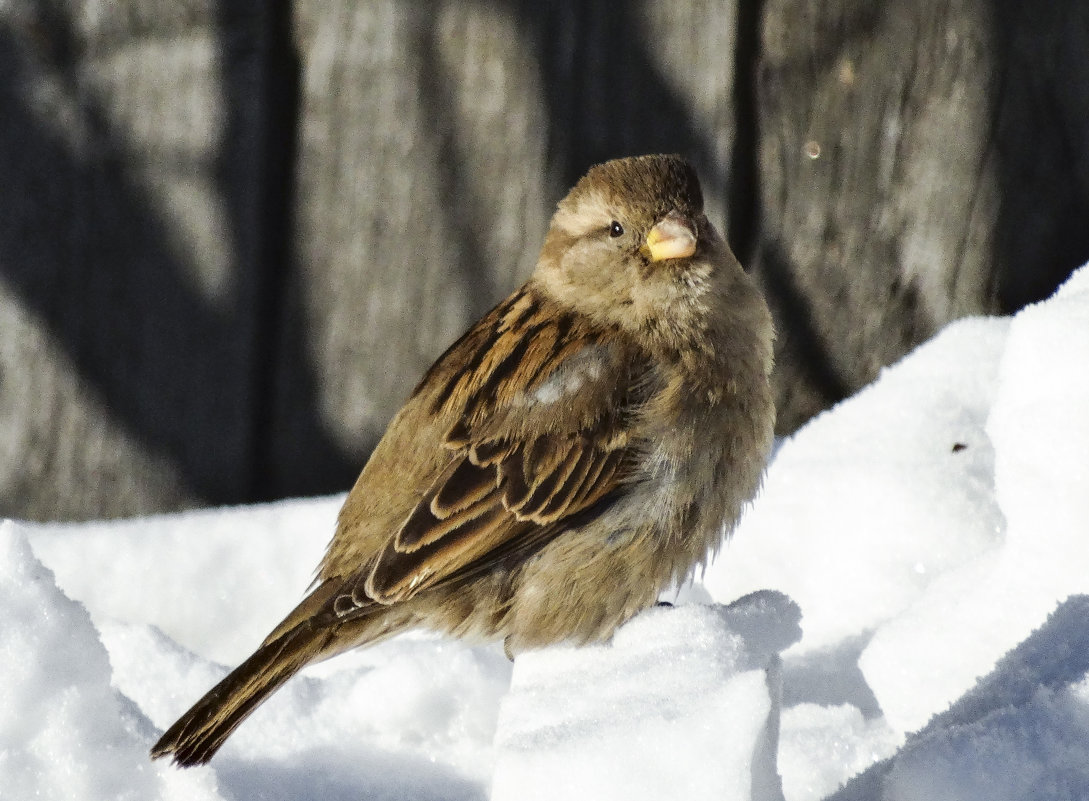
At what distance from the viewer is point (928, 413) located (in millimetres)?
3016

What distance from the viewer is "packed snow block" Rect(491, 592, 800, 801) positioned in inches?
63.9

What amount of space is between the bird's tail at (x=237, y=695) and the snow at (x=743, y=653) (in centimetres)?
7

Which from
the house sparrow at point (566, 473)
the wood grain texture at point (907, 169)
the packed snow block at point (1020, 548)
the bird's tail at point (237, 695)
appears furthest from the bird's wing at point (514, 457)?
the wood grain texture at point (907, 169)

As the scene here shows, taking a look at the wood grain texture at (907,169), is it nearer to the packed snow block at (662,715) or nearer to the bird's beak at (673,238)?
the bird's beak at (673,238)

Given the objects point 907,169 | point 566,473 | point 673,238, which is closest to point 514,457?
point 566,473

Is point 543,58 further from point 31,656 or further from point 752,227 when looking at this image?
point 31,656

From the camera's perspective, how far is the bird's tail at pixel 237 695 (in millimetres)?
1916

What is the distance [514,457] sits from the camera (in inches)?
89.1

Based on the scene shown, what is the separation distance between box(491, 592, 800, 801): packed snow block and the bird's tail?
1.23ft

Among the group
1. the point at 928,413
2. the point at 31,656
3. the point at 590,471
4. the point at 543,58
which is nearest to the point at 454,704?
the point at 590,471

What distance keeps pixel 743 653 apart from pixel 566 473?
1.62 ft

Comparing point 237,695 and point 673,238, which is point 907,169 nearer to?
point 673,238

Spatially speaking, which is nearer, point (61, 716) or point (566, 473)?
point (61, 716)

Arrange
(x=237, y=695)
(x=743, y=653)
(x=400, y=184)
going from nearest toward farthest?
(x=743, y=653), (x=237, y=695), (x=400, y=184)
